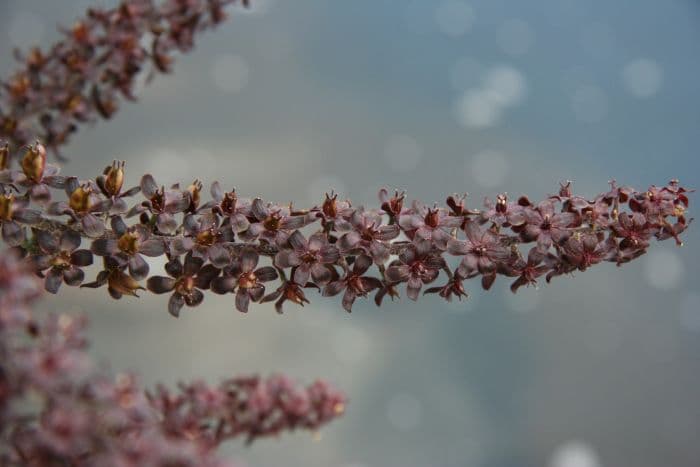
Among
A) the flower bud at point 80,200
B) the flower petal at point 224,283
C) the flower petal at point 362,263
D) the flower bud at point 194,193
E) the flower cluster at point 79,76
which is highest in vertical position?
the flower cluster at point 79,76

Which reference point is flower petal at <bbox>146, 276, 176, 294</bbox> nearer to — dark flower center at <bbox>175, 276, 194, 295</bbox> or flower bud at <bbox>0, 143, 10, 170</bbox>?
dark flower center at <bbox>175, 276, 194, 295</bbox>

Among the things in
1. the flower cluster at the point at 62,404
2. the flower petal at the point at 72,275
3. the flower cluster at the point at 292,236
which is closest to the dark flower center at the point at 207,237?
the flower cluster at the point at 292,236

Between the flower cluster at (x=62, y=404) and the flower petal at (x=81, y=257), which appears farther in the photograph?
the flower petal at (x=81, y=257)

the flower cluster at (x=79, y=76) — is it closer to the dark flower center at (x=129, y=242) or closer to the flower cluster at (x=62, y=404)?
the dark flower center at (x=129, y=242)

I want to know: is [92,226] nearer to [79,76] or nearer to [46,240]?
[46,240]

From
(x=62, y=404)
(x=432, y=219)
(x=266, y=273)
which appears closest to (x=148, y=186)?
(x=266, y=273)

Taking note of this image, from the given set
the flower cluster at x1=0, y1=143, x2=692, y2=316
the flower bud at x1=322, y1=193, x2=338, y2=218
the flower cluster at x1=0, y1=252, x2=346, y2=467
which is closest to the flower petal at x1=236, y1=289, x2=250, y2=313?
the flower cluster at x1=0, y1=143, x2=692, y2=316
